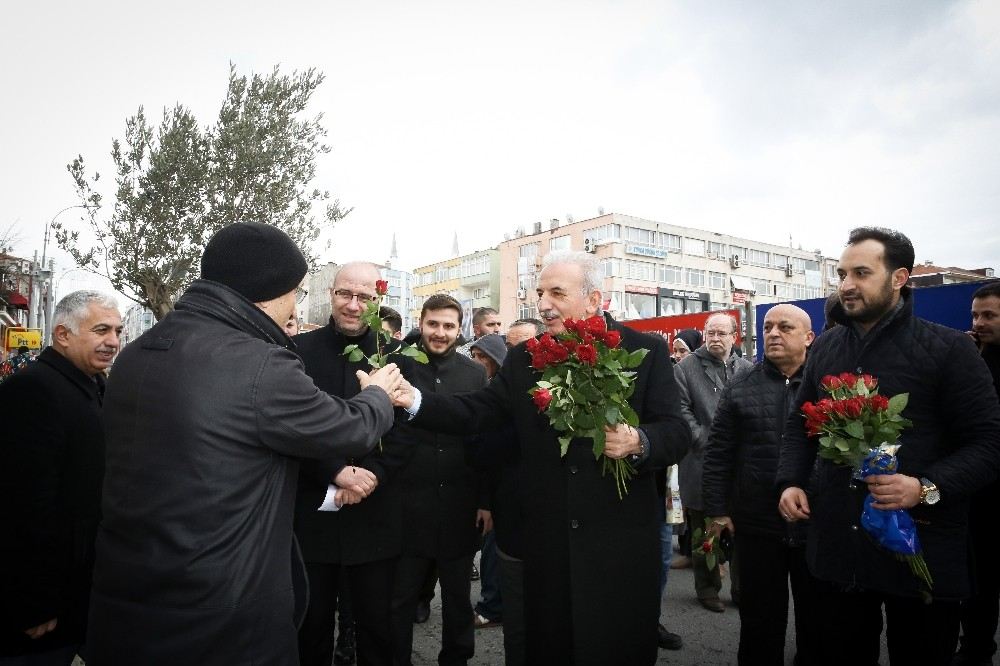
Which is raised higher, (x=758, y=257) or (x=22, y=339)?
(x=758, y=257)

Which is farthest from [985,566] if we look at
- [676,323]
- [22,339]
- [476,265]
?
[476,265]

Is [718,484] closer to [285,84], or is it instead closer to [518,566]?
[518,566]

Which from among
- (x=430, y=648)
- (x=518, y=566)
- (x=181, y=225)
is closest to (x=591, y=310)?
(x=518, y=566)

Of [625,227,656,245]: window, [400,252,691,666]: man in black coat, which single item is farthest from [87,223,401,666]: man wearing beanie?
[625,227,656,245]: window

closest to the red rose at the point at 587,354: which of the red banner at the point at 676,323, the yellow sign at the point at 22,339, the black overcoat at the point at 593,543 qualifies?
the black overcoat at the point at 593,543

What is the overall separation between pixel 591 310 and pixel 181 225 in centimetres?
1058

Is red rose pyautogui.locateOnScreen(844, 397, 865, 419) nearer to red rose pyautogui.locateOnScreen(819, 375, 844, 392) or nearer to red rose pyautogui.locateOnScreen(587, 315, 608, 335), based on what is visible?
red rose pyautogui.locateOnScreen(819, 375, 844, 392)

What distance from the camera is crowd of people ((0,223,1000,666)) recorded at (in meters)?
1.92

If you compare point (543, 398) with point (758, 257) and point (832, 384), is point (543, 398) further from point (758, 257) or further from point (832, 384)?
point (758, 257)

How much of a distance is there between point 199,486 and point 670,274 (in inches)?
2657

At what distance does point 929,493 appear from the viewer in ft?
8.13

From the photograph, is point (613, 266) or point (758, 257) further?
point (758, 257)

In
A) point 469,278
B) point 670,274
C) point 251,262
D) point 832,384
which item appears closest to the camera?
point 251,262

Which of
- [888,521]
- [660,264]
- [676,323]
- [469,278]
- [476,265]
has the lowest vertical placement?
[888,521]
